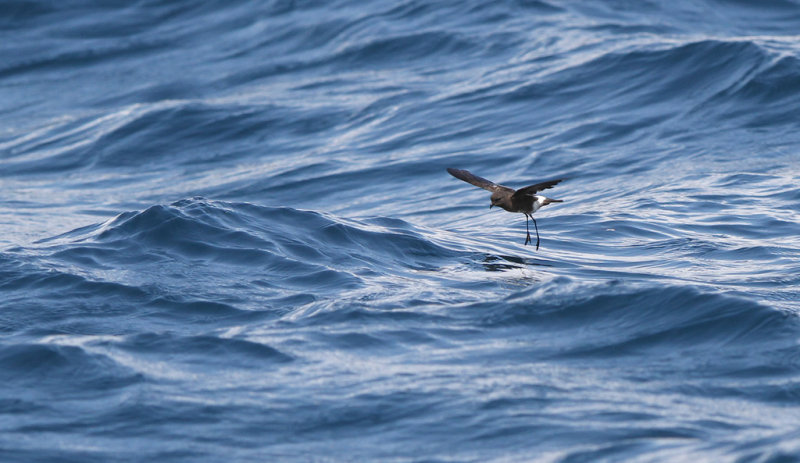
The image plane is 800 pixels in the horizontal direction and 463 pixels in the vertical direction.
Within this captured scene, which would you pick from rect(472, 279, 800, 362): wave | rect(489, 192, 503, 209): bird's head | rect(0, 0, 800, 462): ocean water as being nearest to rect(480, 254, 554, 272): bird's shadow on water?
rect(0, 0, 800, 462): ocean water

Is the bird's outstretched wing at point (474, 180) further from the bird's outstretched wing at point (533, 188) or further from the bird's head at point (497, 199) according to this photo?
the bird's outstretched wing at point (533, 188)

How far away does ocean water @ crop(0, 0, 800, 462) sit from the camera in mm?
5875

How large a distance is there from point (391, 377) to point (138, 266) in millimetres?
3142

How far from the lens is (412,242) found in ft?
31.9

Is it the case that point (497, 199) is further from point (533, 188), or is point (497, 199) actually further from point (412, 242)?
point (412, 242)

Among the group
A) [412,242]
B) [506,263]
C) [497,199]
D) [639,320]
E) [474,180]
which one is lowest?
[639,320]

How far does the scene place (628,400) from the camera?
5.87 metres

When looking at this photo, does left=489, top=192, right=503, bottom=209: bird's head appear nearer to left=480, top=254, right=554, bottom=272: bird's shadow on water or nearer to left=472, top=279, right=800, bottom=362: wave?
left=480, top=254, right=554, bottom=272: bird's shadow on water

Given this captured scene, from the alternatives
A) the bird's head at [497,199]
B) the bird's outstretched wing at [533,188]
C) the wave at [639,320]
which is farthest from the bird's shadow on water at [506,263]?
the wave at [639,320]

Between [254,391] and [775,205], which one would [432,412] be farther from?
[775,205]

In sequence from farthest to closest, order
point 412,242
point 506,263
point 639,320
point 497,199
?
point 412,242
point 506,263
point 497,199
point 639,320

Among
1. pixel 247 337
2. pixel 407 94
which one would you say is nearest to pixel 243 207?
pixel 247 337

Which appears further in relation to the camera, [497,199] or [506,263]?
[506,263]

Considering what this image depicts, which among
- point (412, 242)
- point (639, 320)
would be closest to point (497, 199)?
point (412, 242)
